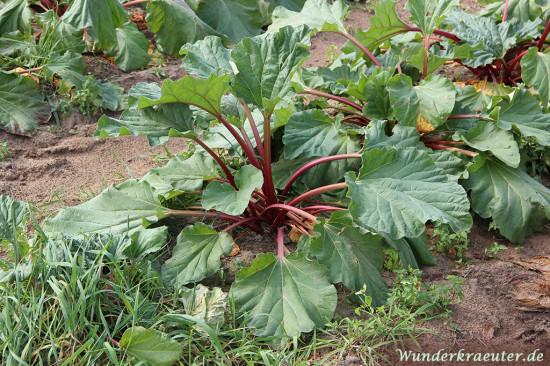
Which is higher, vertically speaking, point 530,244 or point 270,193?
point 270,193

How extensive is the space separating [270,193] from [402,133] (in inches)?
29.4

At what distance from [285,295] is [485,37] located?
2.15 metres

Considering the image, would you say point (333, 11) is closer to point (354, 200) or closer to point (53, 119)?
point (354, 200)

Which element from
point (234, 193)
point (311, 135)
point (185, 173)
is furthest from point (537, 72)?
point (185, 173)

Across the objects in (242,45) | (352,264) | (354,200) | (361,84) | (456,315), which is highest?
(242,45)

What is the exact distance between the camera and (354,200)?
2250 millimetres

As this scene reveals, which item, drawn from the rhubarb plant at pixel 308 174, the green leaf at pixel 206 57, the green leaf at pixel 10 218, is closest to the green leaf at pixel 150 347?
the rhubarb plant at pixel 308 174

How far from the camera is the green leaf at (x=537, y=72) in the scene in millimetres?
3285

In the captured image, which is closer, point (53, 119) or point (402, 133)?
point (402, 133)

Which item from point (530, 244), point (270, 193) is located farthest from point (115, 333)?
point (530, 244)

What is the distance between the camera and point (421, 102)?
2879 mm

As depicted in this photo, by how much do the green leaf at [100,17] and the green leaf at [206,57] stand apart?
117cm

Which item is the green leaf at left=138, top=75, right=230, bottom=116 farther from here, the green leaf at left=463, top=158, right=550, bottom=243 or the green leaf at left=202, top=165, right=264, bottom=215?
the green leaf at left=463, top=158, right=550, bottom=243

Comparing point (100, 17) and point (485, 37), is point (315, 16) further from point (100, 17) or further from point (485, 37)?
point (100, 17)
